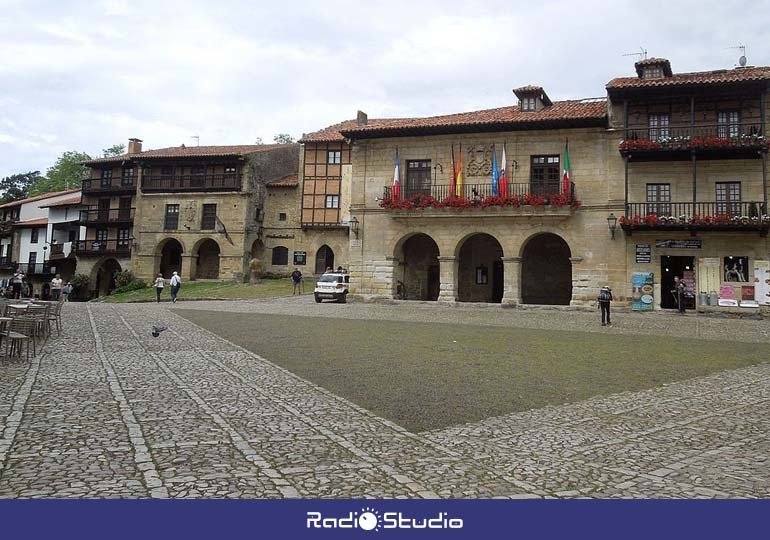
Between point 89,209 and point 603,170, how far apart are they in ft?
129

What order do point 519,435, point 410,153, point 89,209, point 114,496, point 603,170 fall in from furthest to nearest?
1. point 89,209
2. point 410,153
3. point 603,170
4. point 519,435
5. point 114,496

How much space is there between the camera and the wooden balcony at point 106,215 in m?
44.8

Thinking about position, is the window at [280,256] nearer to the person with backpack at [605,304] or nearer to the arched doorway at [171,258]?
the arched doorway at [171,258]

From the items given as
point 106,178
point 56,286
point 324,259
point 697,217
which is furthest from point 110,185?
point 697,217

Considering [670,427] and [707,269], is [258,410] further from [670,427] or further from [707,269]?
[707,269]

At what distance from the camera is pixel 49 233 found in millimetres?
50969

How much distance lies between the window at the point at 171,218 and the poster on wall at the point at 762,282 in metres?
36.0

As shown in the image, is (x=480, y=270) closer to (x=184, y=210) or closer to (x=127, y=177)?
(x=184, y=210)

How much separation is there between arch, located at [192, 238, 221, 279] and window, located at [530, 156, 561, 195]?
25890 millimetres

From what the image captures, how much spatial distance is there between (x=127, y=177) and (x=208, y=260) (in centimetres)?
948

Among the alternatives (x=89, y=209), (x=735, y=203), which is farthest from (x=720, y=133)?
(x=89, y=209)

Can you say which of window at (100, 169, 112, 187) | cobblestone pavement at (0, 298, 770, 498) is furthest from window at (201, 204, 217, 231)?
cobblestone pavement at (0, 298, 770, 498)

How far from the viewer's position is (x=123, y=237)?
45156 millimetres

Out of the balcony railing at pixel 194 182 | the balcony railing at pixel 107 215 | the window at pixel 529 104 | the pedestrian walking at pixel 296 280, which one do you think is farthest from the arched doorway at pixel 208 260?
the window at pixel 529 104
